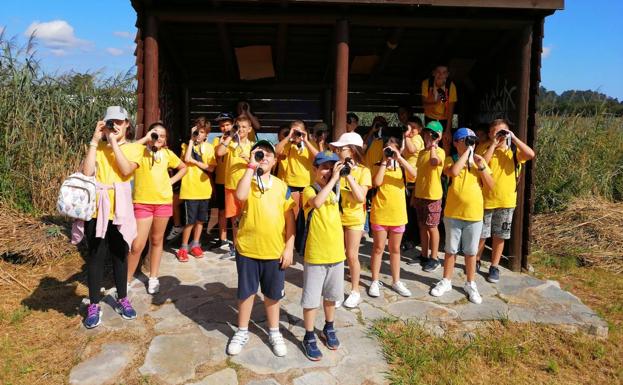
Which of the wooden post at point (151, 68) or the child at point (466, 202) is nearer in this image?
the child at point (466, 202)

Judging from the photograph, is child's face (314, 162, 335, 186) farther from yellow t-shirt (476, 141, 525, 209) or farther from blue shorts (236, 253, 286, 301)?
yellow t-shirt (476, 141, 525, 209)

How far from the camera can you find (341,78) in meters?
5.32

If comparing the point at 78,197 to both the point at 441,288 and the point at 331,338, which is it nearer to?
the point at 331,338

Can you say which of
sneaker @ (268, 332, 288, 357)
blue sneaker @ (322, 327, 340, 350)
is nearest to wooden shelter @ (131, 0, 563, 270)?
blue sneaker @ (322, 327, 340, 350)

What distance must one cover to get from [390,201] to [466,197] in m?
0.74

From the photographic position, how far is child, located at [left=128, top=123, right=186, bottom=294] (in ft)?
14.7

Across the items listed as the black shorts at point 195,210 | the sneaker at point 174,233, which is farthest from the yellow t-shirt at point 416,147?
the sneaker at point 174,233

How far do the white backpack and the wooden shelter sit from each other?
1.66 metres

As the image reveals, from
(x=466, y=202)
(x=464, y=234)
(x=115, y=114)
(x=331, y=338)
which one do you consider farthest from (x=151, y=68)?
(x=464, y=234)

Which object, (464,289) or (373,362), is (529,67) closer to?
(464,289)

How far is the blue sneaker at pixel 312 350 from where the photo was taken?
339 centimetres

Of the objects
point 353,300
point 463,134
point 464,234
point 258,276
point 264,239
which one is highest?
point 463,134

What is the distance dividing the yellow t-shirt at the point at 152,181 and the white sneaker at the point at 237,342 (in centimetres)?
168

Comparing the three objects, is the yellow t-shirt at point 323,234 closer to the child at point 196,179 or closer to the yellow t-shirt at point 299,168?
the yellow t-shirt at point 299,168
